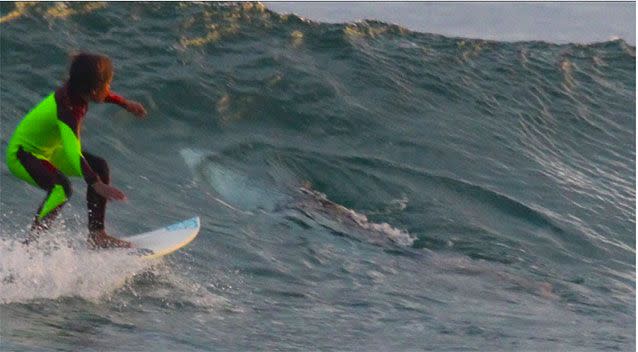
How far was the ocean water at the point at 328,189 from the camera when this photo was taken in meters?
7.02

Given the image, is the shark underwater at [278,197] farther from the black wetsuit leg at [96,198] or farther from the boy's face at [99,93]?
the boy's face at [99,93]

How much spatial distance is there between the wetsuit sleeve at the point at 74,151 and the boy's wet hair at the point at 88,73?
0.22 metres

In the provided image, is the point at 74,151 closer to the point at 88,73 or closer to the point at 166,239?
the point at 88,73

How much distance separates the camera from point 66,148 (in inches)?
266

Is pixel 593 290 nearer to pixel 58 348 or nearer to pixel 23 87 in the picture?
pixel 58 348

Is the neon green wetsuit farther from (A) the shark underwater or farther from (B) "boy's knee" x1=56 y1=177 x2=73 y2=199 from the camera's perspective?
(A) the shark underwater

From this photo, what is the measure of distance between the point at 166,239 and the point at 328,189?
332cm

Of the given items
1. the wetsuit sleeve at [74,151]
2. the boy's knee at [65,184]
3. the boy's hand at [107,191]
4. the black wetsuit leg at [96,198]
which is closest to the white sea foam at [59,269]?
the black wetsuit leg at [96,198]

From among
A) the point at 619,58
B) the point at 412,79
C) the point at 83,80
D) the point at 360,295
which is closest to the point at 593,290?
the point at 360,295

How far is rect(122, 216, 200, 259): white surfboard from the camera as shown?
302 inches

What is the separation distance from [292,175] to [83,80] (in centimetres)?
446

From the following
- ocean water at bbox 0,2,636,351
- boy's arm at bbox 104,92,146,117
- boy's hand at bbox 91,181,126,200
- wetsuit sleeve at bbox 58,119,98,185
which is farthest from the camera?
boy's arm at bbox 104,92,146,117

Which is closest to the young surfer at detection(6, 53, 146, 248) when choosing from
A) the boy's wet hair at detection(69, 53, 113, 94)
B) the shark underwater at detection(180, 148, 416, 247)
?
the boy's wet hair at detection(69, 53, 113, 94)

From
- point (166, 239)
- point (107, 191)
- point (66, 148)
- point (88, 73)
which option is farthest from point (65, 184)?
point (166, 239)
